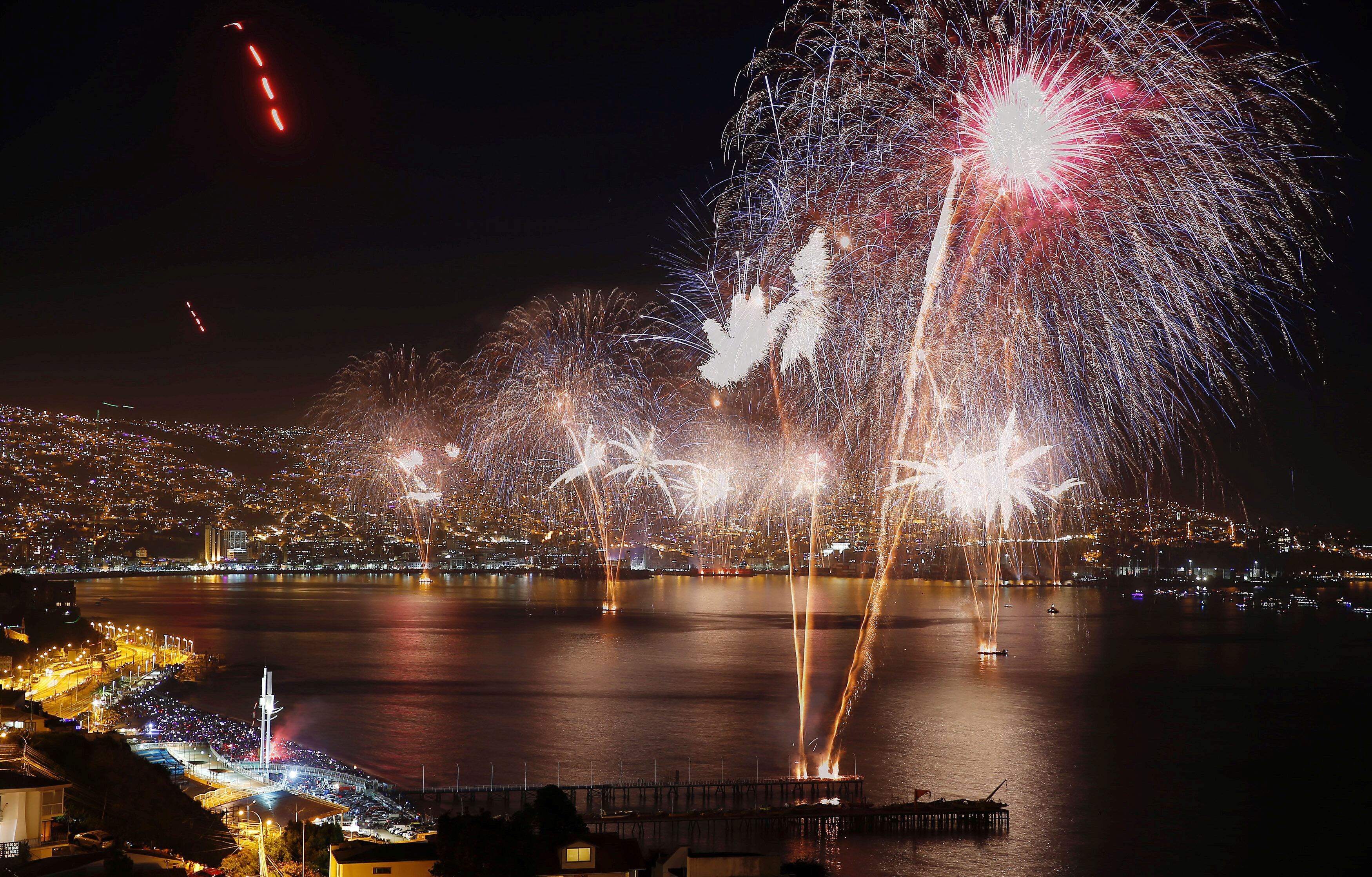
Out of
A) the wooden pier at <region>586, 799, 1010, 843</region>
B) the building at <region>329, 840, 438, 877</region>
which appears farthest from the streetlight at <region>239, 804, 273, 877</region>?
the wooden pier at <region>586, 799, 1010, 843</region>

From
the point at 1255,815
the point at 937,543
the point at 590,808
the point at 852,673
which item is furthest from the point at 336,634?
the point at 937,543

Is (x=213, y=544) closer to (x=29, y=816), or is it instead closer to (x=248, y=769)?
(x=248, y=769)

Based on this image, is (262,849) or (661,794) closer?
(262,849)

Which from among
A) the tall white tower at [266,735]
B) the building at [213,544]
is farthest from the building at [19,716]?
the building at [213,544]

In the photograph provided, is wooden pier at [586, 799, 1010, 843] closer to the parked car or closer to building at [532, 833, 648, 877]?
building at [532, 833, 648, 877]

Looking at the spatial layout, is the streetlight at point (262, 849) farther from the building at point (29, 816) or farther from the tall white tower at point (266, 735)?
the tall white tower at point (266, 735)

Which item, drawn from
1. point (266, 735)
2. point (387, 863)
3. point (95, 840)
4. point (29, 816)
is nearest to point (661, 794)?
point (266, 735)
